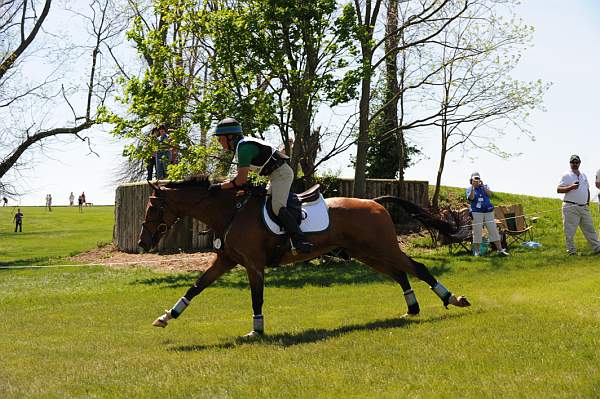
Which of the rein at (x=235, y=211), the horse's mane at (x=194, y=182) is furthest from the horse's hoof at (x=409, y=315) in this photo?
the horse's mane at (x=194, y=182)

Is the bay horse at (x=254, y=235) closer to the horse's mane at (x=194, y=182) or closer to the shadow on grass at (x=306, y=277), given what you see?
the horse's mane at (x=194, y=182)

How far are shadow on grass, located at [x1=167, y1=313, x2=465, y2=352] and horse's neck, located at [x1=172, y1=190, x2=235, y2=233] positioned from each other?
1.79 metres

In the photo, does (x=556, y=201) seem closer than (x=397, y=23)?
No

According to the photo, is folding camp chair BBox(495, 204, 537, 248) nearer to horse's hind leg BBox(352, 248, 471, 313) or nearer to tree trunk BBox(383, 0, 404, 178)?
tree trunk BBox(383, 0, 404, 178)

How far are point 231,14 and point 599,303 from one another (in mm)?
15392

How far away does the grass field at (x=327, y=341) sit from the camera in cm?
731

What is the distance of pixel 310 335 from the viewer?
35.1 ft

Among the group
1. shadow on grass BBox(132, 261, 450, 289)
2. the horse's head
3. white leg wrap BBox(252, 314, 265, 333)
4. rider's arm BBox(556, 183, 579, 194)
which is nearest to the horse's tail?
white leg wrap BBox(252, 314, 265, 333)

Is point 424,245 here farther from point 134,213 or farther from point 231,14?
point 134,213

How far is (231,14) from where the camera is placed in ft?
77.2

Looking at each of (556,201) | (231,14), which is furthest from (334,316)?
(556,201)

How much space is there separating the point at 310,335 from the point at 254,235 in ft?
5.51

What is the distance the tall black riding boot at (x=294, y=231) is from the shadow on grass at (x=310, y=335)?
123 cm

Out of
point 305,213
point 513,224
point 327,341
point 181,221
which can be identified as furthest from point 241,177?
point 181,221
